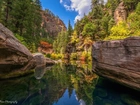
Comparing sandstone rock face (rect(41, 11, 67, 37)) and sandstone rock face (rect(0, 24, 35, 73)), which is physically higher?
sandstone rock face (rect(41, 11, 67, 37))

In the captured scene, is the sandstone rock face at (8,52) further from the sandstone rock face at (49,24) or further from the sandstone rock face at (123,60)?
the sandstone rock face at (49,24)

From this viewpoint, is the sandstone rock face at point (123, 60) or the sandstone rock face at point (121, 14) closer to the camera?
the sandstone rock face at point (123, 60)

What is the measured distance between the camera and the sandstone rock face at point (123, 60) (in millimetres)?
7059

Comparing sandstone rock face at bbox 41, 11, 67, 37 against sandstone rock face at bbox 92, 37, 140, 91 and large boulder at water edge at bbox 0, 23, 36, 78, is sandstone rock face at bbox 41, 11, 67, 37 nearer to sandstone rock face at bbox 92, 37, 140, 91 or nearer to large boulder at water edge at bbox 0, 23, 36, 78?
large boulder at water edge at bbox 0, 23, 36, 78

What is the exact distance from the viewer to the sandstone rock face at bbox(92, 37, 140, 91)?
23.2 ft

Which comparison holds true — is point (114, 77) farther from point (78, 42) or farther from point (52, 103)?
point (78, 42)

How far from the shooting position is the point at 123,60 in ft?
25.8

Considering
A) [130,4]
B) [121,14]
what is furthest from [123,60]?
[130,4]

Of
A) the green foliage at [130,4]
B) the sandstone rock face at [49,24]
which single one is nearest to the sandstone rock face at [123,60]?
the green foliage at [130,4]

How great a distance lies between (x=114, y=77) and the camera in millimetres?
9102

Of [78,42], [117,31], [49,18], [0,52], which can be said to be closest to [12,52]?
[0,52]

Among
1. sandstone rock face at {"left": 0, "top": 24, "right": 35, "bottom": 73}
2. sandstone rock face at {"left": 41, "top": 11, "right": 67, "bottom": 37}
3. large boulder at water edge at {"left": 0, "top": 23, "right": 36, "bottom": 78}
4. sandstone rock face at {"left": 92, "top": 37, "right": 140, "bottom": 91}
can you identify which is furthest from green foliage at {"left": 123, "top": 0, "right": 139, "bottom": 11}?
sandstone rock face at {"left": 41, "top": 11, "right": 67, "bottom": 37}

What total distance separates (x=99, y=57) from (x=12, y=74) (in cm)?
784

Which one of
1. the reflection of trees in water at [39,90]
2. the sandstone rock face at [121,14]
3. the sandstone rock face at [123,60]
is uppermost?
the sandstone rock face at [121,14]
